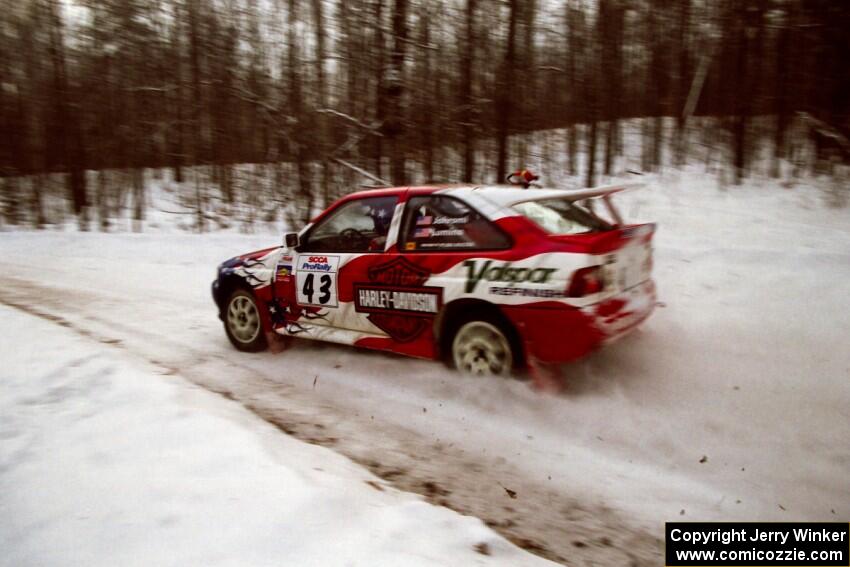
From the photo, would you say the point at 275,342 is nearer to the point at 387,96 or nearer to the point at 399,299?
the point at 399,299

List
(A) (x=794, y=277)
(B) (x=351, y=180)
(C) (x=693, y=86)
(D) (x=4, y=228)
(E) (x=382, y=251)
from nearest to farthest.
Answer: (E) (x=382, y=251)
(A) (x=794, y=277)
(B) (x=351, y=180)
(C) (x=693, y=86)
(D) (x=4, y=228)

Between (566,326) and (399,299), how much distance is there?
146cm

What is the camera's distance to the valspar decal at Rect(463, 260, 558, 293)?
163 inches

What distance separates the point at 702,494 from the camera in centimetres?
337

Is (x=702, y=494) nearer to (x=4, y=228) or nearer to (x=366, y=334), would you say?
(x=366, y=334)

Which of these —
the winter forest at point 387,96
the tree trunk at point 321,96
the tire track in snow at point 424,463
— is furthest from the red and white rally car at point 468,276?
the tree trunk at point 321,96

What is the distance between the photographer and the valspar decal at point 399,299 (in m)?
4.71

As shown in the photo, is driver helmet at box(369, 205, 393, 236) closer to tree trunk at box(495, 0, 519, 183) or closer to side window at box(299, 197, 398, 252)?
side window at box(299, 197, 398, 252)

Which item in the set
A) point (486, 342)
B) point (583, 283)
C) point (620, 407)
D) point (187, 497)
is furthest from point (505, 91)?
point (187, 497)

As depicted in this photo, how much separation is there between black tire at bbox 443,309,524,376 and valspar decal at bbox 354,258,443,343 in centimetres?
25

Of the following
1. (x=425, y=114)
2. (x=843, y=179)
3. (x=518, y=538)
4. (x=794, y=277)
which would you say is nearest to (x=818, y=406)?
(x=518, y=538)

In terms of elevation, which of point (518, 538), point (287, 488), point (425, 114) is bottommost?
point (518, 538)

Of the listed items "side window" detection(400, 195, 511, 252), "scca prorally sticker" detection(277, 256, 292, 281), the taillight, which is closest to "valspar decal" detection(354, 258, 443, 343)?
"side window" detection(400, 195, 511, 252)

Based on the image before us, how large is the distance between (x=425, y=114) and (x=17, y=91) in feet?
54.9
